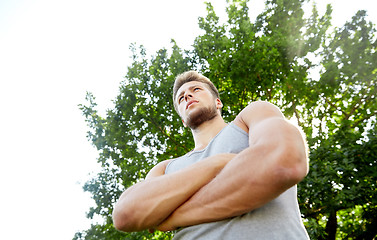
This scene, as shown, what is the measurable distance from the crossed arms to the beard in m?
0.81

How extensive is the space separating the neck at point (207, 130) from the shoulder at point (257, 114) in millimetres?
479

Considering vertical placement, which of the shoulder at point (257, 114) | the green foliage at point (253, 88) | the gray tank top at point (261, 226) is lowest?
the gray tank top at point (261, 226)

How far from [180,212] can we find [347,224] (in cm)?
1338

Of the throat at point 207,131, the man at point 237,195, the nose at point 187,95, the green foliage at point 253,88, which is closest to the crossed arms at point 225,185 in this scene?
the man at point 237,195

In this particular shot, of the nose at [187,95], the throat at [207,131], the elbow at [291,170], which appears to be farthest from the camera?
the nose at [187,95]

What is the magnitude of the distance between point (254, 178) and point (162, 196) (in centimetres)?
49

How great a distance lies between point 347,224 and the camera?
11625mm

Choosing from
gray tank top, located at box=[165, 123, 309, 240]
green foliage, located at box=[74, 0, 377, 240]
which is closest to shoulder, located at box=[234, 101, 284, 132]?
gray tank top, located at box=[165, 123, 309, 240]

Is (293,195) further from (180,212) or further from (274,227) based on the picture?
(180,212)

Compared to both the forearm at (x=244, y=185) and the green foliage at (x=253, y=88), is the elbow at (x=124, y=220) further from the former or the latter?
the green foliage at (x=253, y=88)

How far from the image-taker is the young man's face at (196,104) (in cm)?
228

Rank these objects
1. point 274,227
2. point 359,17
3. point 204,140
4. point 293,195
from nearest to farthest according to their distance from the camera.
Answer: point 274,227
point 293,195
point 204,140
point 359,17

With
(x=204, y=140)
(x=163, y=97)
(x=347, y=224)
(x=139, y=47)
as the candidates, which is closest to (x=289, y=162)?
(x=204, y=140)

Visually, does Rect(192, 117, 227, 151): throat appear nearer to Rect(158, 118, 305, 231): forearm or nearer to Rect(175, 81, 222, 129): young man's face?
Rect(175, 81, 222, 129): young man's face
